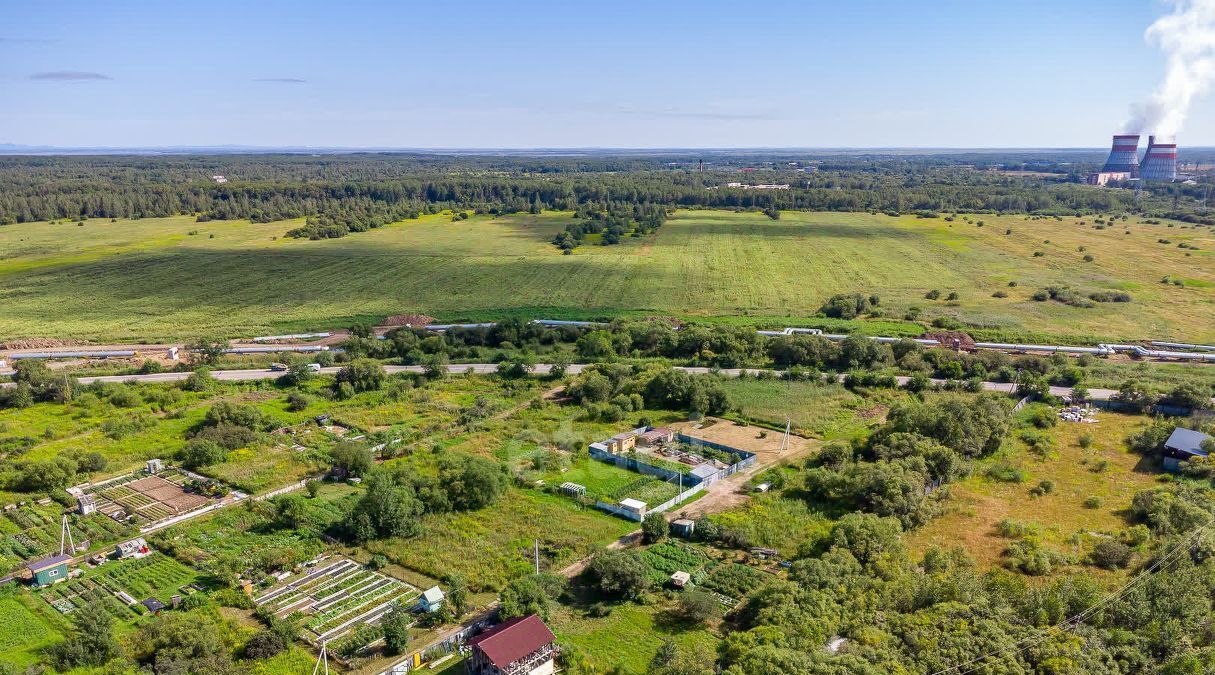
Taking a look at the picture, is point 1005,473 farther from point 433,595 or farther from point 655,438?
point 433,595

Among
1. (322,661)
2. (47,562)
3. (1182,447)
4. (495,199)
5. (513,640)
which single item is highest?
(495,199)

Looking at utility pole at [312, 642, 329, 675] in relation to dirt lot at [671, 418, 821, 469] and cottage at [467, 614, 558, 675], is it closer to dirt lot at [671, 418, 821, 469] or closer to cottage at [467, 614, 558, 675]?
cottage at [467, 614, 558, 675]

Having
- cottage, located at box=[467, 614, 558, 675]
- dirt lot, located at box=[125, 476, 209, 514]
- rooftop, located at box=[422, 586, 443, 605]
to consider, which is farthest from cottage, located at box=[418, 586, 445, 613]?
dirt lot, located at box=[125, 476, 209, 514]

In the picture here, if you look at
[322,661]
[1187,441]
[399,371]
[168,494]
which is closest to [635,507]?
[322,661]

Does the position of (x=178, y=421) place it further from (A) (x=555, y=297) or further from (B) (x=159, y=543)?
(A) (x=555, y=297)

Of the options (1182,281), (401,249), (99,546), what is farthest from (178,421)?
(1182,281)

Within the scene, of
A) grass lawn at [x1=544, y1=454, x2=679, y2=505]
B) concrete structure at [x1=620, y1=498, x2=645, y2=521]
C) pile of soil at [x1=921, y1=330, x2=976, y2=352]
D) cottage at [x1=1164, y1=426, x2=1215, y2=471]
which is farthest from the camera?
pile of soil at [x1=921, y1=330, x2=976, y2=352]
